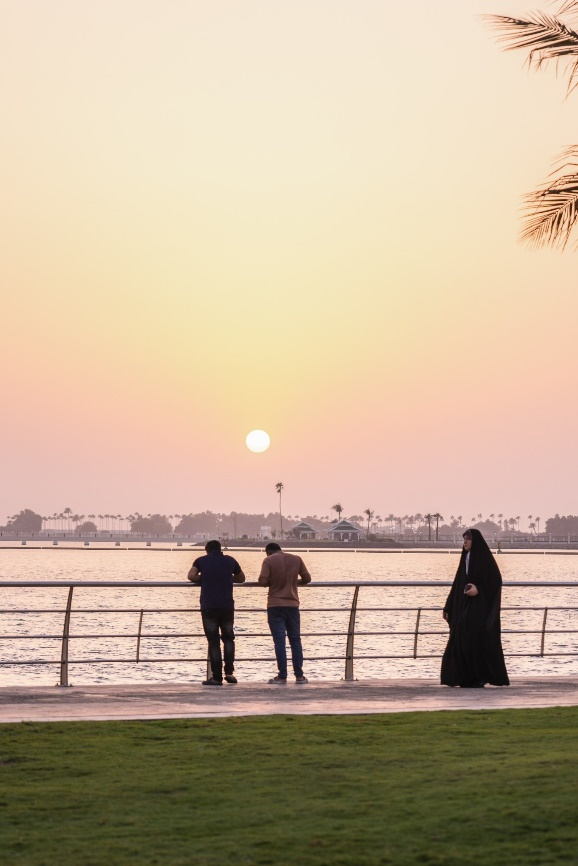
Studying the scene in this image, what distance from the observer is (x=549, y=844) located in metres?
6.50

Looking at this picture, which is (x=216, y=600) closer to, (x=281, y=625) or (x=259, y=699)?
(x=281, y=625)

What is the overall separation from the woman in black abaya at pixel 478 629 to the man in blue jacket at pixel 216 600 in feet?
8.36

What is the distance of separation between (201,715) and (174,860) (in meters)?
5.61

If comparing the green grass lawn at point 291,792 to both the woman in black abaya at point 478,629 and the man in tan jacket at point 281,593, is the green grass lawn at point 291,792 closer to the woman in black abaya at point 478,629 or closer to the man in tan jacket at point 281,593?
the woman in black abaya at point 478,629

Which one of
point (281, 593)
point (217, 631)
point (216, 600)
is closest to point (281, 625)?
point (281, 593)

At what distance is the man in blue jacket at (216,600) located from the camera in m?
15.1

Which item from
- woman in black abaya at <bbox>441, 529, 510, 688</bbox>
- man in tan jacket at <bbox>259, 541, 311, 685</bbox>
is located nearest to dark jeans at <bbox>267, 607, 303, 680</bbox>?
man in tan jacket at <bbox>259, 541, 311, 685</bbox>

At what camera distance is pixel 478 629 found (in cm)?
1497

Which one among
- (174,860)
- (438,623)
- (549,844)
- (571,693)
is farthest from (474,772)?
(438,623)

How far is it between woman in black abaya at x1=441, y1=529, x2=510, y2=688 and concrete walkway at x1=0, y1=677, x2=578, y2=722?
215 mm

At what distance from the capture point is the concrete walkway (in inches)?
478

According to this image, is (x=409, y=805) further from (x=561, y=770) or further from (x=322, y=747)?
(x=322, y=747)

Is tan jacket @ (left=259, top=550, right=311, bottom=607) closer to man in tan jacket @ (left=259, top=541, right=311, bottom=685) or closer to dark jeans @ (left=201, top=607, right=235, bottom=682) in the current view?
man in tan jacket @ (left=259, top=541, right=311, bottom=685)

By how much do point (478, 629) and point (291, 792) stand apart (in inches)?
286
